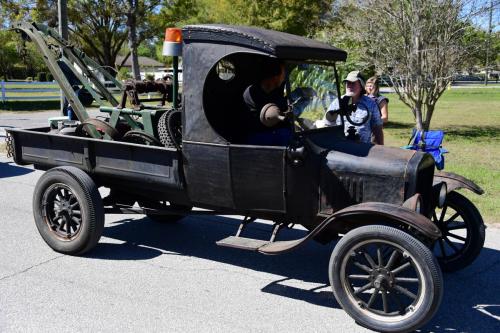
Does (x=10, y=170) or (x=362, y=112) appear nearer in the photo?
(x=362, y=112)

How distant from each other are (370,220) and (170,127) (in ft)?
6.38

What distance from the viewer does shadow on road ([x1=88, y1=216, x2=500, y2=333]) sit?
4.06 metres

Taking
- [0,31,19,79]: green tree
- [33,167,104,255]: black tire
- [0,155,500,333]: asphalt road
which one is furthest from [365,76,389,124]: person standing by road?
[0,31,19,79]: green tree

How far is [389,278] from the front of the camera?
3.73 m

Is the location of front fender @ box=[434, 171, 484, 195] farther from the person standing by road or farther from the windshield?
the person standing by road

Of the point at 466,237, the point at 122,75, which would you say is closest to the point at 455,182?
the point at 466,237

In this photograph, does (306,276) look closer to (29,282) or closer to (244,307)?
(244,307)

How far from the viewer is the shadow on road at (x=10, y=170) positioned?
9.04 metres

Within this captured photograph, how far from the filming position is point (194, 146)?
14.7 feet

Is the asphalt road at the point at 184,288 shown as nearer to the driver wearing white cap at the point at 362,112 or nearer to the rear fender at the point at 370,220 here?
the rear fender at the point at 370,220

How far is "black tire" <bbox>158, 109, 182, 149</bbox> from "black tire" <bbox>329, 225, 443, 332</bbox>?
1861mm

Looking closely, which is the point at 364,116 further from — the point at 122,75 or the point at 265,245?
the point at 122,75

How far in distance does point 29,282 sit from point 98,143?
1383 mm

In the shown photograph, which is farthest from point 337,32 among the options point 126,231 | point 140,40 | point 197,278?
point 140,40
